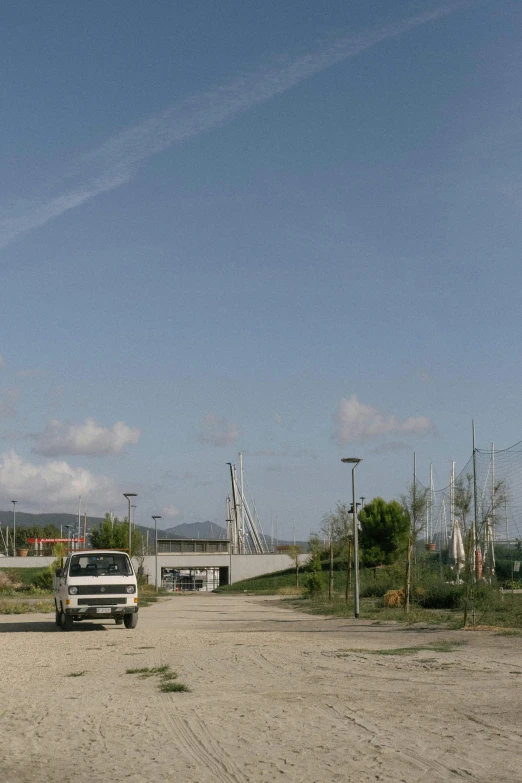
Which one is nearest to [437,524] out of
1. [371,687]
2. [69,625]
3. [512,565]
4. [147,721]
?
[512,565]

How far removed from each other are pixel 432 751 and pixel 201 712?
3207 millimetres

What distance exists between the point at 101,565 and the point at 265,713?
1406 centimetres

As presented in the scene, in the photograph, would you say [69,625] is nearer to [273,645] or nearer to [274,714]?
[273,645]

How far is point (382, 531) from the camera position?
222ft

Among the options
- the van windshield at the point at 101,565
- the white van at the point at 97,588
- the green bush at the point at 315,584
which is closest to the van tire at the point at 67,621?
the white van at the point at 97,588

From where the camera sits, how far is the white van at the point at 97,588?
22453mm

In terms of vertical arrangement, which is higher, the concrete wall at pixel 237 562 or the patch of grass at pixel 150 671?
the patch of grass at pixel 150 671

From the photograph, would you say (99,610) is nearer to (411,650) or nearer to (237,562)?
(411,650)

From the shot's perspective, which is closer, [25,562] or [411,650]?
[411,650]

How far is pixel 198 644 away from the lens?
61.3ft

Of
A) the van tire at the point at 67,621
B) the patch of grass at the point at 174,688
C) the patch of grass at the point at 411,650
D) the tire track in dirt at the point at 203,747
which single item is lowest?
the van tire at the point at 67,621

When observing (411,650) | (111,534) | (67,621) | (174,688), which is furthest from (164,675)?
(111,534)

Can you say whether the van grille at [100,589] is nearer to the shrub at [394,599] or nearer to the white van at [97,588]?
the white van at [97,588]

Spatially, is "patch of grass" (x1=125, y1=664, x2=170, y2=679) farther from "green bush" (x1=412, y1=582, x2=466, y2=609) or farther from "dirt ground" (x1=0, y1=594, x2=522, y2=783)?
"green bush" (x1=412, y1=582, x2=466, y2=609)
